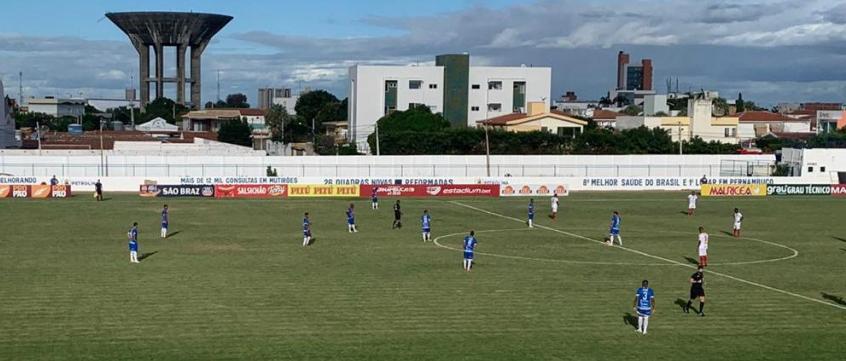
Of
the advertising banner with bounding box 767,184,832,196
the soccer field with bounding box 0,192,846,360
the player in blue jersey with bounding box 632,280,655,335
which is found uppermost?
the advertising banner with bounding box 767,184,832,196

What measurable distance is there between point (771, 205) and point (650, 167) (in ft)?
75.8

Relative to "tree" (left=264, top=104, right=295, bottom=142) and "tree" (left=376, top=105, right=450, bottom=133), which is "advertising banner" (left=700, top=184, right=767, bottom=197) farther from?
"tree" (left=264, top=104, right=295, bottom=142)

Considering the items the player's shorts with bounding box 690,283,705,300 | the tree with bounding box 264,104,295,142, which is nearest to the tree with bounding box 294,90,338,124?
the tree with bounding box 264,104,295,142

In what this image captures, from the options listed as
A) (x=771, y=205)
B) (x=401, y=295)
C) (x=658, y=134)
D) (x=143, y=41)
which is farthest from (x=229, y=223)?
(x=143, y=41)

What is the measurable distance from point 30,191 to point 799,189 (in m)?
54.8

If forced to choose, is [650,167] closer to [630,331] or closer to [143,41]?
[630,331]

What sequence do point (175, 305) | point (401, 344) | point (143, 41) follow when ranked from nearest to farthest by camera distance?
1. point (401, 344)
2. point (175, 305)
3. point (143, 41)

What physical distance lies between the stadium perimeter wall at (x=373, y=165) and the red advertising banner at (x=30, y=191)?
507 inches

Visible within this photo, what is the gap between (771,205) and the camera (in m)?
65.9

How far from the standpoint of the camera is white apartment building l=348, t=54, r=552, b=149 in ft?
417

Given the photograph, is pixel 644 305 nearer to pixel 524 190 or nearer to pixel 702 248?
pixel 702 248

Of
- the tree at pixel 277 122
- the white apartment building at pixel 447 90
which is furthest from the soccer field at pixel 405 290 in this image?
the tree at pixel 277 122

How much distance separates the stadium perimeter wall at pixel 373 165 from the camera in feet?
265

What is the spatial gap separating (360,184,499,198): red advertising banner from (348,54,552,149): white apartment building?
52.2 meters
